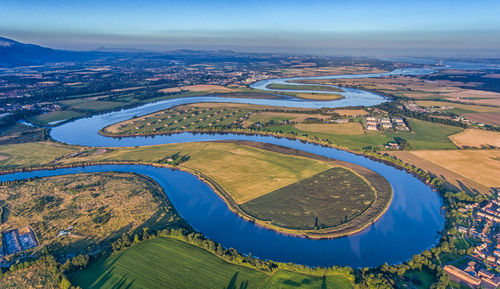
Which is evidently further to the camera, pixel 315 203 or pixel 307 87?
pixel 307 87

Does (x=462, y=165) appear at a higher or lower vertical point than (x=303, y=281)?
higher

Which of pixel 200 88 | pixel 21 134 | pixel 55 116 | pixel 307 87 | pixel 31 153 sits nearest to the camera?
pixel 31 153

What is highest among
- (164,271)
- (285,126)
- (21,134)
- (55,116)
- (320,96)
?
(320,96)

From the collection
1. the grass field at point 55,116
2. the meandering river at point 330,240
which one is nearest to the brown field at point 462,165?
the meandering river at point 330,240

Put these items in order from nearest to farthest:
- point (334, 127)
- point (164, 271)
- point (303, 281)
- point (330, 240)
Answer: point (303, 281), point (164, 271), point (330, 240), point (334, 127)

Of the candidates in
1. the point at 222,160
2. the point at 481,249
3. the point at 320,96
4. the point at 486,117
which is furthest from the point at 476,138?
the point at 320,96

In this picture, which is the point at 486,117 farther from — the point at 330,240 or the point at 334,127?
the point at 330,240

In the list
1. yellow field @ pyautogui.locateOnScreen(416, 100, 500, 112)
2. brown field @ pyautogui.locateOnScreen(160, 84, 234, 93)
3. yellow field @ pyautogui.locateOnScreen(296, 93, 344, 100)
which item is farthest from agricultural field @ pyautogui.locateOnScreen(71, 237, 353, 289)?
brown field @ pyautogui.locateOnScreen(160, 84, 234, 93)

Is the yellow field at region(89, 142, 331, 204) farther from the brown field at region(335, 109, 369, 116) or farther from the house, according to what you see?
the brown field at region(335, 109, 369, 116)
